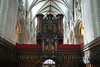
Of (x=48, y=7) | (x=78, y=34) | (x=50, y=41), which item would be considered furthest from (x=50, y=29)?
(x=48, y=7)

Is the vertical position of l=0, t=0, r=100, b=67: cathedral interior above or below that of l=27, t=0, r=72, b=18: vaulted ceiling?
below

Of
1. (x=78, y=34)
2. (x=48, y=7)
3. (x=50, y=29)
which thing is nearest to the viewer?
(x=78, y=34)

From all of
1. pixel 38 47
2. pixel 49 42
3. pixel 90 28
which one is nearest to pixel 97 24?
pixel 90 28

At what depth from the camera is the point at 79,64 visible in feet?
57.2

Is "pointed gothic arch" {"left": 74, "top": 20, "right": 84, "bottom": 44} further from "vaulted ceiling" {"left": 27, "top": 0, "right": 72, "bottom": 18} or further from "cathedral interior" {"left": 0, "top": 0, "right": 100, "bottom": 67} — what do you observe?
"vaulted ceiling" {"left": 27, "top": 0, "right": 72, "bottom": 18}

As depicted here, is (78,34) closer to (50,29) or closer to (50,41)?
(50,29)

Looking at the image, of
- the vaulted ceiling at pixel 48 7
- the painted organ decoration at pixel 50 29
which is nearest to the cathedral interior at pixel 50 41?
the painted organ decoration at pixel 50 29

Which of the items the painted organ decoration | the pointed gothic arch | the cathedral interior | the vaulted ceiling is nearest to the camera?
the cathedral interior

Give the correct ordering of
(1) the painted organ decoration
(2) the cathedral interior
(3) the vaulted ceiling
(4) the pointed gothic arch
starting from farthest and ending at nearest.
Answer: (3) the vaulted ceiling, (1) the painted organ decoration, (4) the pointed gothic arch, (2) the cathedral interior

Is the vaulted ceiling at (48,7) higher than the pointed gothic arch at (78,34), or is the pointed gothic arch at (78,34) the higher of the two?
the vaulted ceiling at (48,7)

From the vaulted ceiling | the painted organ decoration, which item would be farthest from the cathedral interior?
the vaulted ceiling

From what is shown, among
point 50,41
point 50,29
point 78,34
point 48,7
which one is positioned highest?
point 48,7

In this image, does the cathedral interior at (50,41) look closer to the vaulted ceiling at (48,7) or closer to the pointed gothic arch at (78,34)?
the pointed gothic arch at (78,34)

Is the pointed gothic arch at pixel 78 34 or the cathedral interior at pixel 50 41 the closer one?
the cathedral interior at pixel 50 41
